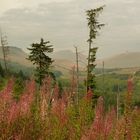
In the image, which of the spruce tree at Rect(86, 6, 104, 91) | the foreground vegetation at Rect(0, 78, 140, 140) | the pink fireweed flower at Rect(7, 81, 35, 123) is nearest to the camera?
the foreground vegetation at Rect(0, 78, 140, 140)

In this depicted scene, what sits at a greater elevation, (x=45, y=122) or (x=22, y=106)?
(x=22, y=106)

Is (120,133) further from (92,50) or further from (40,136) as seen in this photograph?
(92,50)

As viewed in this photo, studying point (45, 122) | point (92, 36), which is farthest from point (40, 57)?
point (45, 122)

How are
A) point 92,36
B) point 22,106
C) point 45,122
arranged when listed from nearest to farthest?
point 22,106
point 45,122
point 92,36

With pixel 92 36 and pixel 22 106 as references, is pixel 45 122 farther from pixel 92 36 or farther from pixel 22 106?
pixel 92 36

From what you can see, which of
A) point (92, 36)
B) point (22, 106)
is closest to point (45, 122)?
point (22, 106)

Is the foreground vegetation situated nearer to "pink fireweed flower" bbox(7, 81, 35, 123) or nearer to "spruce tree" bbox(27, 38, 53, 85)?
"pink fireweed flower" bbox(7, 81, 35, 123)

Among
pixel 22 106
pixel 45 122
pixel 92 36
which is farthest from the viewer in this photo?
pixel 92 36

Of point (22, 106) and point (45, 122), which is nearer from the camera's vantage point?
point (22, 106)

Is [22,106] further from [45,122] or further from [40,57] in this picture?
[40,57]

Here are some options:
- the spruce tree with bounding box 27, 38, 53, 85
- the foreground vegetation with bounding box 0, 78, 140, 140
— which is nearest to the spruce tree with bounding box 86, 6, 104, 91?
the spruce tree with bounding box 27, 38, 53, 85

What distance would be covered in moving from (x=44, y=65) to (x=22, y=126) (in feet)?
170

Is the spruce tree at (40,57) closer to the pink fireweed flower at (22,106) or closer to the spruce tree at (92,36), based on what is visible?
the spruce tree at (92,36)

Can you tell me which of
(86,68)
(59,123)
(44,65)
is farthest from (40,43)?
(59,123)
